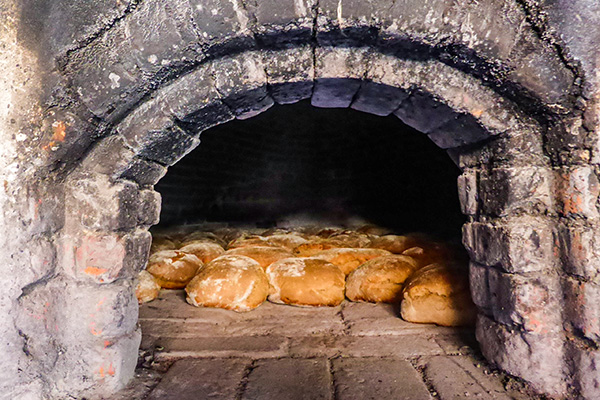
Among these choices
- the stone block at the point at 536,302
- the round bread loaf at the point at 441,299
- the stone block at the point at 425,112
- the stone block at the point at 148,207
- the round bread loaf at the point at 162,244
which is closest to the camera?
the stone block at the point at 536,302

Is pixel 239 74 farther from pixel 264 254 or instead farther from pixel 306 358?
pixel 264 254

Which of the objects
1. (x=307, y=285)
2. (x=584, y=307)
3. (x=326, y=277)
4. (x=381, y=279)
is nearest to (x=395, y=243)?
(x=381, y=279)

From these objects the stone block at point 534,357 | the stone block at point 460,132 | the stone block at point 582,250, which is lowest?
the stone block at point 534,357

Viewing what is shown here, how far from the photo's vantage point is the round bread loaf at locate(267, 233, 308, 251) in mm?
3530

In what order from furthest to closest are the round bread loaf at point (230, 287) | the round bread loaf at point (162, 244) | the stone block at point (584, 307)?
the round bread loaf at point (162, 244) → the round bread loaf at point (230, 287) → the stone block at point (584, 307)

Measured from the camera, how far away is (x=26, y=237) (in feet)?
4.58

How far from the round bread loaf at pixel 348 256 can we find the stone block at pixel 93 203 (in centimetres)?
169

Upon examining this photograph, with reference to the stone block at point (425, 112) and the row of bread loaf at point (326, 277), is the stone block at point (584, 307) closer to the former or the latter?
the row of bread loaf at point (326, 277)

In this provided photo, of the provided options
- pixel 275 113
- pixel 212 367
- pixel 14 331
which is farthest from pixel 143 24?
pixel 275 113

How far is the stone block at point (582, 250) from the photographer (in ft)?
4.41

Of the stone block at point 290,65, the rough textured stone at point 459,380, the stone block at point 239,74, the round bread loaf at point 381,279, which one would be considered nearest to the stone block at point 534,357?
the rough textured stone at point 459,380

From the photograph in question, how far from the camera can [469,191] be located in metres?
1.74

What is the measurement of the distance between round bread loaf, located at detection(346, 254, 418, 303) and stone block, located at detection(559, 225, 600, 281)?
47.4 inches

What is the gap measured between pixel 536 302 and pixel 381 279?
1.17 meters
